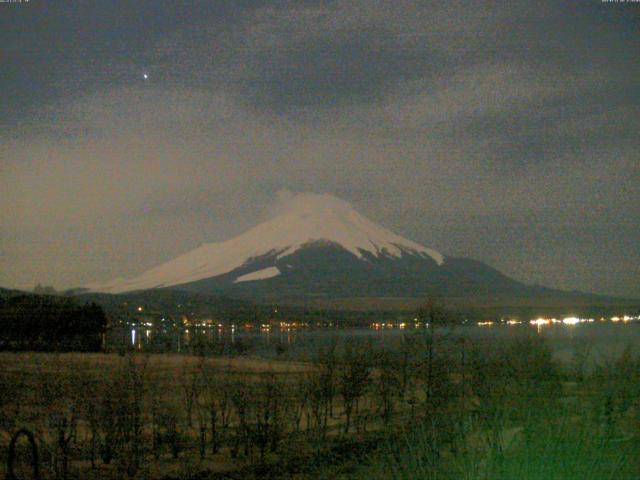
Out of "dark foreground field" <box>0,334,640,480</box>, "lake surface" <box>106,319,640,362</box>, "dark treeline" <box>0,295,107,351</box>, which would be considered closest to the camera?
"dark foreground field" <box>0,334,640,480</box>

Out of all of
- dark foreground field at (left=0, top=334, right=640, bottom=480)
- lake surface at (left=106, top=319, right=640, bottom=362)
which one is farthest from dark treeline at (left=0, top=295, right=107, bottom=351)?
dark foreground field at (left=0, top=334, right=640, bottom=480)

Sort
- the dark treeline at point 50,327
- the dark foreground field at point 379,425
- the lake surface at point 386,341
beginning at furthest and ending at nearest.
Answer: the dark treeline at point 50,327 → the lake surface at point 386,341 → the dark foreground field at point 379,425

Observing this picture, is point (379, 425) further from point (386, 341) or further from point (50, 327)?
point (50, 327)

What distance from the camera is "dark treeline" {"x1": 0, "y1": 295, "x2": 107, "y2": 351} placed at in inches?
1652

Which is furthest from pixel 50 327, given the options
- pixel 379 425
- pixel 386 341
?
pixel 379 425

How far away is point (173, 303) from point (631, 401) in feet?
445

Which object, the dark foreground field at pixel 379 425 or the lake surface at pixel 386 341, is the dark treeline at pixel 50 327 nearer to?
the lake surface at pixel 386 341

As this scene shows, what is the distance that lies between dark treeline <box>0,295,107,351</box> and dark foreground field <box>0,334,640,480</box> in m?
21.8

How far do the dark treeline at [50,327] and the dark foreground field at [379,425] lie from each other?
2183 cm

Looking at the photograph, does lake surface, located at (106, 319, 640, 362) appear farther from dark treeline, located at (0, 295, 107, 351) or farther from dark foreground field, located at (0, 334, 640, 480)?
dark treeline, located at (0, 295, 107, 351)

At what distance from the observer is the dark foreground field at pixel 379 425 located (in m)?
7.15

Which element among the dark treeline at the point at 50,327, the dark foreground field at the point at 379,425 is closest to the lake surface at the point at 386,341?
the dark foreground field at the point at 379,425

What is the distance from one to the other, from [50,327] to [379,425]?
34.2 meters

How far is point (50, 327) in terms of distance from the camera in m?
45.9
